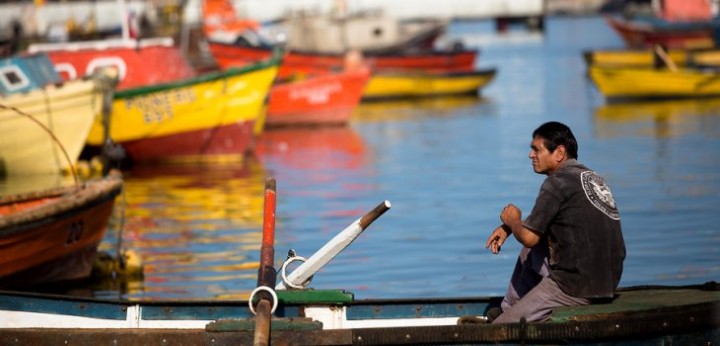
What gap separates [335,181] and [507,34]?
7826 cm

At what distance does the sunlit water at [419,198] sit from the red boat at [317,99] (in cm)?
49

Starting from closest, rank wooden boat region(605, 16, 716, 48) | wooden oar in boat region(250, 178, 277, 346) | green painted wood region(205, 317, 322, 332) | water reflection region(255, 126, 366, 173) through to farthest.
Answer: wooden oar in boat region(250, 178, 277, 346)
green painted wood region(205, 317, 322, 332)
water reflection region(255, 126, 366, 173)
wooden boat region(605, 16, 716, 48)

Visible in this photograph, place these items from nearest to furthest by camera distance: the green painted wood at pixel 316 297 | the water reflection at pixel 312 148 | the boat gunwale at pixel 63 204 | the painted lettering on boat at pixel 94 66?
the green painted wood at pixel 316 297
the boat gunwale at pixel 63 204
the painted lettering on boat at pixel 94 66
the water reflection at pixel 312 148

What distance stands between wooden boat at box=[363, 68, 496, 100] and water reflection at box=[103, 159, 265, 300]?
50.9 feet

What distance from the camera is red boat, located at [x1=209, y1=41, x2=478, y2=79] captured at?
3950 centimetres

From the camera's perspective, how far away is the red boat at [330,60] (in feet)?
130

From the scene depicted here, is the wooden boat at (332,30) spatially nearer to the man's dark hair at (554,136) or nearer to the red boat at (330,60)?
the red boat at (330,60)

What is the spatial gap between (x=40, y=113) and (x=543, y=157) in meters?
14.6

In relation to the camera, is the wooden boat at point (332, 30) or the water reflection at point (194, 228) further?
the wooden boat at point (332, 30)

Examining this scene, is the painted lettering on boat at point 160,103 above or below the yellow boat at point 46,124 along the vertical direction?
above

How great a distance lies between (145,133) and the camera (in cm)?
Result: 2641

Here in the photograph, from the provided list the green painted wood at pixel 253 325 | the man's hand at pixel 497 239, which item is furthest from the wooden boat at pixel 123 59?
the man's hand at pixel 497 239

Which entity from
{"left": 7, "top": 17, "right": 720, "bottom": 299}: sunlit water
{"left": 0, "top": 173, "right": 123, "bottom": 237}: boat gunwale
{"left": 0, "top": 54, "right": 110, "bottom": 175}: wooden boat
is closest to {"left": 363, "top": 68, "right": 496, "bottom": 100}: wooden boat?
{"left": 7, "top": 17, "right": 720, "bottom": 299}: sunlit water

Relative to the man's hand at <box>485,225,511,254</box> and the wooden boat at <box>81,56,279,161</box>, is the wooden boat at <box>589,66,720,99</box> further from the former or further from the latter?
the man's hand at <box>485,225,511,254</box>
